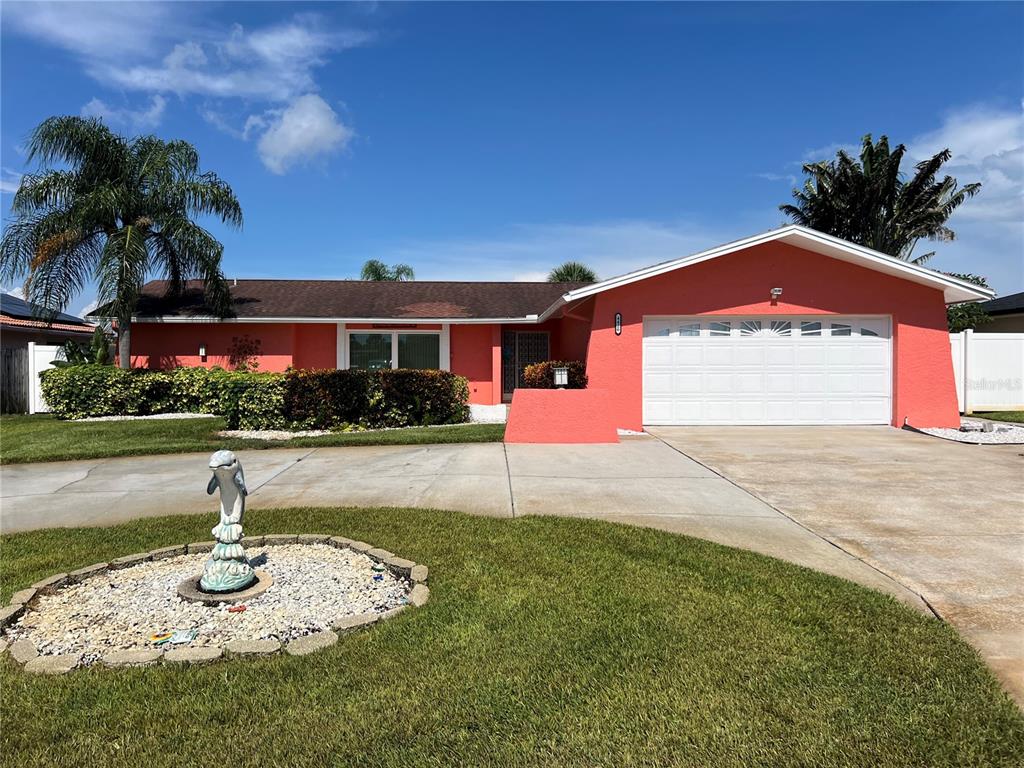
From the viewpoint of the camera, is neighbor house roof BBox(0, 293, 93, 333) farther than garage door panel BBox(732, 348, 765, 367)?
Yes

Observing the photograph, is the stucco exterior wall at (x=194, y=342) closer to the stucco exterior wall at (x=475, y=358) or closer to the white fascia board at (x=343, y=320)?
the white fascia board at (x=343, y=320)

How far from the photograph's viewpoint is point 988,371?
48.9 feet

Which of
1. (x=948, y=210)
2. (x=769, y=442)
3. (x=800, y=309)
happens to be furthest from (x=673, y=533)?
(x=948, y=210)

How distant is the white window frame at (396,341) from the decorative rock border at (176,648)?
41.8 feet

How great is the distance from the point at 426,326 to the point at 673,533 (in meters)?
13.0

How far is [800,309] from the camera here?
42.0ft

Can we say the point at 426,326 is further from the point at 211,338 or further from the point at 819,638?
the point at 819,638

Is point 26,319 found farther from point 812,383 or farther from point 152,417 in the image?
point 812,383

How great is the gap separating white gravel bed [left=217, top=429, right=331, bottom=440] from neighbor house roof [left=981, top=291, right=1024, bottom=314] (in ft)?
84.0

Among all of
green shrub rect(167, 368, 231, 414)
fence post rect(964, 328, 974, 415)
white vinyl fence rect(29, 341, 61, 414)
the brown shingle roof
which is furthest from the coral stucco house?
white vinyl fence rect(29, 341, 61, 414)

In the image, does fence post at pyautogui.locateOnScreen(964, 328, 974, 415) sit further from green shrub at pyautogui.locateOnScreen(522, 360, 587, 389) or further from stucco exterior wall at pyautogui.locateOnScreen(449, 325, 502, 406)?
stucco exterior wall at pyautogui.locateOnScreen(449, 325, 502, 406)

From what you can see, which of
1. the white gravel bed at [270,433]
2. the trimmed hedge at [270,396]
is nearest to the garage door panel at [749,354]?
the trimmed hedge at [270,396]

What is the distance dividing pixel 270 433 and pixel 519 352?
844 cm

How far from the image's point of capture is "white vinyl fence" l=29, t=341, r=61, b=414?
1585 cm
